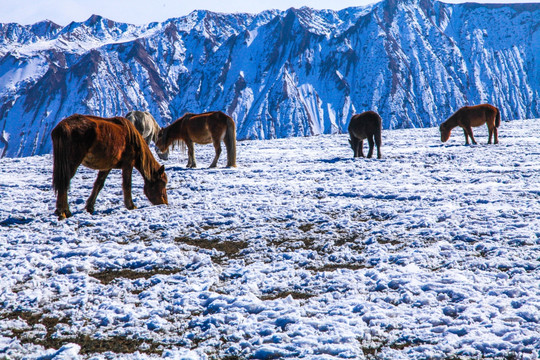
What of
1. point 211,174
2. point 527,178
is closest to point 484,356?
point 527,178

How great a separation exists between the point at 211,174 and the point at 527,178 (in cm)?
938

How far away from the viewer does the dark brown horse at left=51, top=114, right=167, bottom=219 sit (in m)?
7.19

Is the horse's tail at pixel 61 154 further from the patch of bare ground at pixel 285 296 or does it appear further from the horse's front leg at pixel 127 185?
the patch of bare ground at pixel 285 296

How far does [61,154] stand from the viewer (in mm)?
7152

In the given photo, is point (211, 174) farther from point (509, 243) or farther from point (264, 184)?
point (509, 243)

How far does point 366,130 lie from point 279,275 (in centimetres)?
1365

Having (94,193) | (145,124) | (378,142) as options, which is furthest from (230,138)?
(94,193)

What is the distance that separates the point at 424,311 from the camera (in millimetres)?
3865

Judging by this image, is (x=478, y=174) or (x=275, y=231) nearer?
(x=275, y=231)

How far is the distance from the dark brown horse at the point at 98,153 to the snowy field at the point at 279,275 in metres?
0.51

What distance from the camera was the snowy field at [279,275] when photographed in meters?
3.45

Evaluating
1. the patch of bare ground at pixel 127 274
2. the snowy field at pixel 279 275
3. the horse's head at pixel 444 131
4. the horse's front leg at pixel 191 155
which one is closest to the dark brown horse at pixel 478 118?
the horse's head at pixel 444 131

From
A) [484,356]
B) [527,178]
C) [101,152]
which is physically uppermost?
[101,152]

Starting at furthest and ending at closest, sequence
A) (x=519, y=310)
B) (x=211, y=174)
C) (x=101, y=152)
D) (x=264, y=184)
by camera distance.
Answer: (x=211, y=174) < (x=264, y=184) < (x=101, y=152) < (x=519, y=310)
